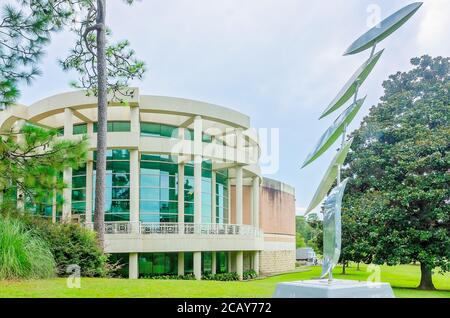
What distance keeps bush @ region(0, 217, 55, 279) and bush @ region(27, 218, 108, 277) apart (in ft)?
2.56

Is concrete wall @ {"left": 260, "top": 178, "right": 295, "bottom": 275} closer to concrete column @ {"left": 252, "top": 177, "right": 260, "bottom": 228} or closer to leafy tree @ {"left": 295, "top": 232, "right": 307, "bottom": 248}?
concrete column @ {"left": 252, "top": 177, "right": 260, "bottom": 228}

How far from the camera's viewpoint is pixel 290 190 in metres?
37.5

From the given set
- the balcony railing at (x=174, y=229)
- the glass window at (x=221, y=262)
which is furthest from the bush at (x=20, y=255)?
the glass window at (x=221, y=262)

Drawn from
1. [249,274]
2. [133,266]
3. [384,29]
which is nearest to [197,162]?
[133,266]

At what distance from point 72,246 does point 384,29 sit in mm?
8495

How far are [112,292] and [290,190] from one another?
2948 centimetres

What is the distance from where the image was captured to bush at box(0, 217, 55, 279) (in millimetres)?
9055

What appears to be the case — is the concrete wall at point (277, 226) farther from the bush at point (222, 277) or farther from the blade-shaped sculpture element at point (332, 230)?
the blade-shaped sculpture element at point (332, 230)

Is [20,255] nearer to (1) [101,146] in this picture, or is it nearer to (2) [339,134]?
(1) [101,146]

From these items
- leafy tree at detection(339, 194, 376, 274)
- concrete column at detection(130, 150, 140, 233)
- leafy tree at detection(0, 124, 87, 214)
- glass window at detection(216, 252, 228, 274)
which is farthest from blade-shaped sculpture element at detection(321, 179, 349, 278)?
glass window at detection(216, 252, 228, 274)

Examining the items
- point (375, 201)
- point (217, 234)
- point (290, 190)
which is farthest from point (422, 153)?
point (290, 190)

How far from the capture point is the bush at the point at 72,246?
37.1ft

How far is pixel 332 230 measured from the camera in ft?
25.6
